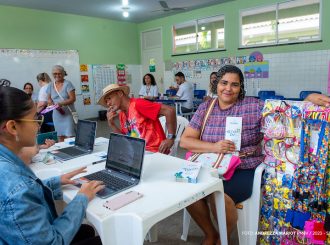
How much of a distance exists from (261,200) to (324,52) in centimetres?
459

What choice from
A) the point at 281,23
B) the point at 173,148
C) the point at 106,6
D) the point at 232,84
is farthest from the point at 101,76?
the point at 232,84

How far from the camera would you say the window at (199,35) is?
22.4 feet

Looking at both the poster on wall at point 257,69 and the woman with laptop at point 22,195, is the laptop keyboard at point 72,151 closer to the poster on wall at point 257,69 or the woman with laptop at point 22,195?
the woman with laptop at point 22,195

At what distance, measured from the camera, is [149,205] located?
114cm

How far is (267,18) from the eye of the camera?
598cm

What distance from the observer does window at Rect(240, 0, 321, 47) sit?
212 inches

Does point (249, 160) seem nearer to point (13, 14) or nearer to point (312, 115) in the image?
point (312, 115)

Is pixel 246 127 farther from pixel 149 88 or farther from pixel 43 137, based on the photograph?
pixel 149 88

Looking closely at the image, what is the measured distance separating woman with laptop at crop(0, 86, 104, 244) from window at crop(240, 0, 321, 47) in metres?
5.72

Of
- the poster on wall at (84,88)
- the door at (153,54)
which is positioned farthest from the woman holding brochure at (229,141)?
the door at (153,54)

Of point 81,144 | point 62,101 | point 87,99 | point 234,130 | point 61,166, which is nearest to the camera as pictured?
point 61,166

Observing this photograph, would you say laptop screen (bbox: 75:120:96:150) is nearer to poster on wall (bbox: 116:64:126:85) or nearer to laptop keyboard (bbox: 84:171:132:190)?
laptop keyboard (bbox: 84:171:132:190)

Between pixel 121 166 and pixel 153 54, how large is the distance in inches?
288

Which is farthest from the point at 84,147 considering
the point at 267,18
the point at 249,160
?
the point at 267,18
